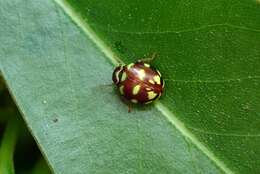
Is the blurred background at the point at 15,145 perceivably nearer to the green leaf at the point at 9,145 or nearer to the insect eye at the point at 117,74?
the green leaf at the point at 9,145

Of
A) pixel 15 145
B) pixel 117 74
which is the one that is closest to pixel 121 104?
pixel 117 74

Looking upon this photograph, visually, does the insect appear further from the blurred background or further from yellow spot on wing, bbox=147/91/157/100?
the blurred background

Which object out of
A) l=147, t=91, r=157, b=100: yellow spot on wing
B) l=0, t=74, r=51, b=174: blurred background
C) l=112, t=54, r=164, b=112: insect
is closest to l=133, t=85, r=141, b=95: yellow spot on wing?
l=112, t=54, r=164, b=112: insect

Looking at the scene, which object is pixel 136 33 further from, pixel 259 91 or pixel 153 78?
pixel 259 91

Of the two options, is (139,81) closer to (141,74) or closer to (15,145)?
(141,74)

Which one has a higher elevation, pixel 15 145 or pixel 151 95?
pixel 151 95

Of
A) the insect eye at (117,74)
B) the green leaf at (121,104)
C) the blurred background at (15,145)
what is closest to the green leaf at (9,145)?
the blurred background at (15,145)
